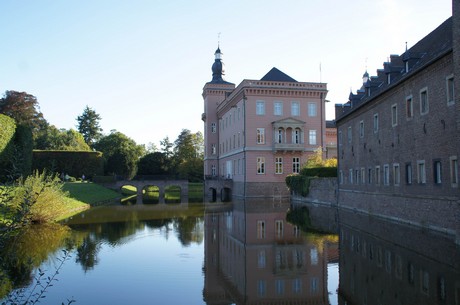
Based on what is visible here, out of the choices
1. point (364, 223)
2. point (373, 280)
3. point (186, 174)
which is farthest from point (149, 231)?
point (186, 174)

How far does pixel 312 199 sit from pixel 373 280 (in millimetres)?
28029

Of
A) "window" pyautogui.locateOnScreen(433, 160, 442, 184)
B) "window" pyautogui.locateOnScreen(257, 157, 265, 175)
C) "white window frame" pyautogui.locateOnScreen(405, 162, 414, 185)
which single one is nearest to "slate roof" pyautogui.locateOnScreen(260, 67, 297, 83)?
"window" pyautogui.locateOnScreen(257, 157, 265, 175)

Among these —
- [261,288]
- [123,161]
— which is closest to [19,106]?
[123,161]

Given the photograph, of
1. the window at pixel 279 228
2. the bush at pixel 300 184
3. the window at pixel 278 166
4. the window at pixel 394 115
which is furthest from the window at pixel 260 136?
the window at pixel 394 115

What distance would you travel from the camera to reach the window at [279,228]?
61.5 ft

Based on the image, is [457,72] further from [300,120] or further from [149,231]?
[300,120]

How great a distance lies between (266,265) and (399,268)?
136 inches

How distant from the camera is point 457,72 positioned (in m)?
14.7

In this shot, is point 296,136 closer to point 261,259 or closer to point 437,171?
point 437,171

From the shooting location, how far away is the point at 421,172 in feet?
64.4

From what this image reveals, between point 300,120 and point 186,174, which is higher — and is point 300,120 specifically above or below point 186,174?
above

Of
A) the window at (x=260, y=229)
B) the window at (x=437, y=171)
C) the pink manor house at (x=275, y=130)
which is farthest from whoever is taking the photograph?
the pink manor house at (x=275, y=130)

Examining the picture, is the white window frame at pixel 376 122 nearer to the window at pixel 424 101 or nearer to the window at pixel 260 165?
the window at pixel 424 101

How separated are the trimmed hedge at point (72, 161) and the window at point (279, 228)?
4293 cm
